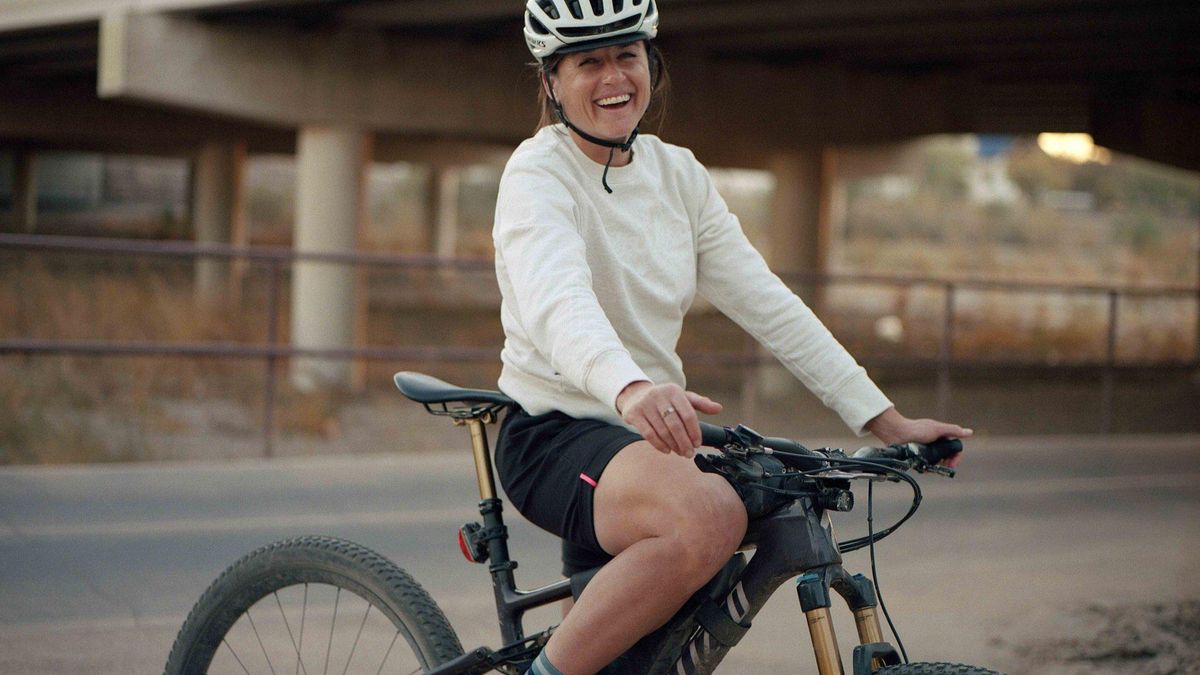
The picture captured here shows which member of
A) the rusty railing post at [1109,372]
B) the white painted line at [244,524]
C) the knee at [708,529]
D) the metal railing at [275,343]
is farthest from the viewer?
the rusty railing post at [1109,372]

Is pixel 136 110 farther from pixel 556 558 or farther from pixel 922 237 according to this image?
pixel 922 237

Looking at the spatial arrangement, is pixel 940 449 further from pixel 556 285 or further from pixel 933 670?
pixel 556 285

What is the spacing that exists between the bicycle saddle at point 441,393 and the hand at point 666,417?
689mm

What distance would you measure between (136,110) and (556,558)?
78.8 feet

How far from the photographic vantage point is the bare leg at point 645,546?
273 cm

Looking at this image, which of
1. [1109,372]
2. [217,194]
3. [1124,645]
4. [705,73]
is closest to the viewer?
[1124,645]

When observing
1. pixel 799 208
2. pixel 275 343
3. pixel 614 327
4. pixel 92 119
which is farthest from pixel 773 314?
pixel 92 119

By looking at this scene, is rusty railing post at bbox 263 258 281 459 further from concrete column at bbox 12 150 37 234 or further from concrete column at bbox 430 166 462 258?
concrete column at bbox 12 150 37 234

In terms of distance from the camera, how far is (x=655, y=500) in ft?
9.04

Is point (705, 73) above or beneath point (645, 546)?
above

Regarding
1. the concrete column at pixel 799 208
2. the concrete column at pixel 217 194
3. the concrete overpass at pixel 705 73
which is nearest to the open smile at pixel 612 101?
the concrete overpass at pixel 705 73

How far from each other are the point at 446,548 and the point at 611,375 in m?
4.83

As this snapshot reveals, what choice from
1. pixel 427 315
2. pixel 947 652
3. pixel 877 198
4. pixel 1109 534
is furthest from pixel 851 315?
pixel 877 198

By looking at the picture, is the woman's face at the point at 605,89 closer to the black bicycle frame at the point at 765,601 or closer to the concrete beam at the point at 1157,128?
the black bicycle frame at the point at 765,601
